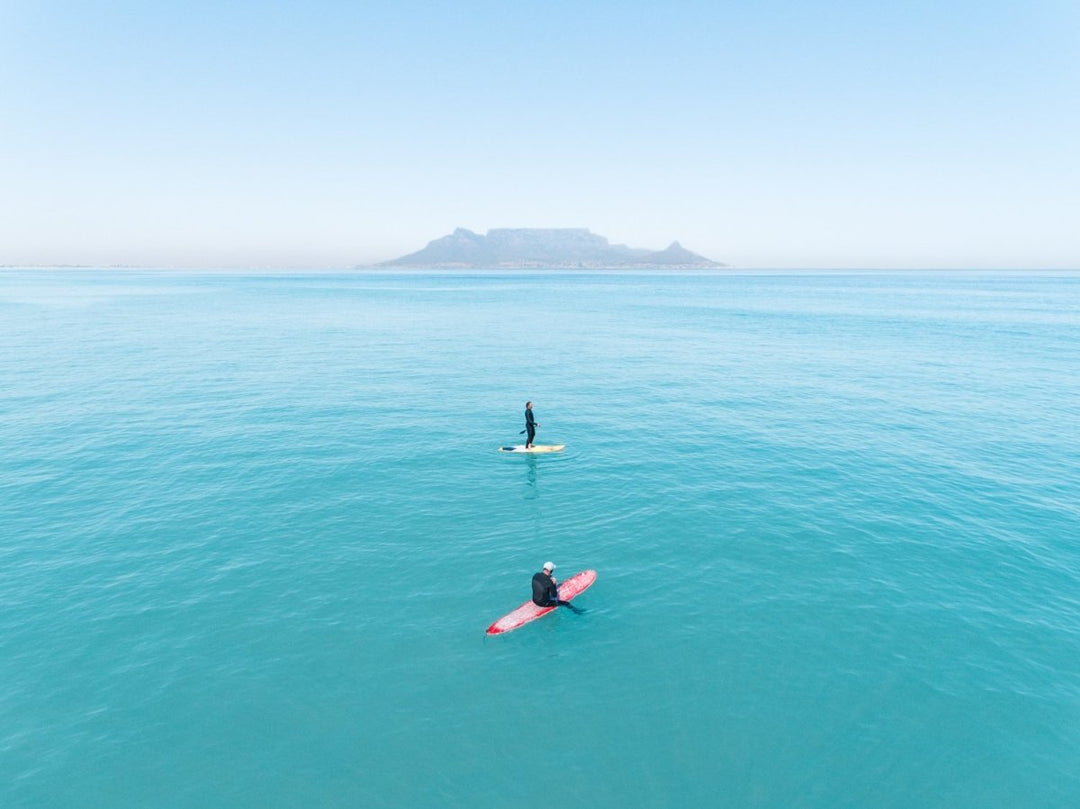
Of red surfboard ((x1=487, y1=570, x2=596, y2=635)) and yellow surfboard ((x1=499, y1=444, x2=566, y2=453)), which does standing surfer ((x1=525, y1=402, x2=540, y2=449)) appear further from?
red surfboard ((x1=487, y1=570, x2=596, y2=635))

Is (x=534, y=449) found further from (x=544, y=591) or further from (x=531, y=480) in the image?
(x=544, y=591)

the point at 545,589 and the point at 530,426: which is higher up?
the point at 530,426

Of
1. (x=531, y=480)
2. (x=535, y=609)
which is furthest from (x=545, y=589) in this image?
(x=531, y=480)

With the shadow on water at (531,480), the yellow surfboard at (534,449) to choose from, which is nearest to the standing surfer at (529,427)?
the yellow surfboard at (534,449)

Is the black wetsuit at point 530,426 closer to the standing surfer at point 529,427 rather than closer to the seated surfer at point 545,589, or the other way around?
the standing surfer at point 529,427

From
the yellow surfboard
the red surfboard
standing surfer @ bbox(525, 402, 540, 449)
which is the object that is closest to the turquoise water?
the red surfboard

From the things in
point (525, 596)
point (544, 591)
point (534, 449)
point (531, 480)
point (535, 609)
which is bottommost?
point (525, 596)
